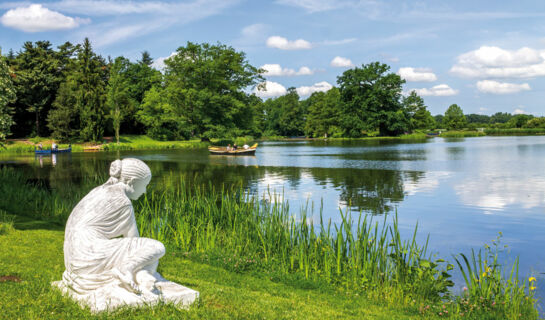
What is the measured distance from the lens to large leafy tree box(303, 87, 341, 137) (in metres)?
97.7

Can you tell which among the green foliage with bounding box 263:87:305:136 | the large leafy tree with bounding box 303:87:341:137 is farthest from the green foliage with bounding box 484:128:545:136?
the green foliage with bounding box 263:87:305:136

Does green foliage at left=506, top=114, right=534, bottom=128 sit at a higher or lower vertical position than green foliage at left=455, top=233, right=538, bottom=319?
higher

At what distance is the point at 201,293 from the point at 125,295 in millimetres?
1173

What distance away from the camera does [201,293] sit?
517 centimetres

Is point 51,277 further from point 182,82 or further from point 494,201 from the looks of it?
point 182,82

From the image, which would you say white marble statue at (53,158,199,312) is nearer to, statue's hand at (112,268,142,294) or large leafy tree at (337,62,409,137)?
statue's hand at (112,268,142,294)

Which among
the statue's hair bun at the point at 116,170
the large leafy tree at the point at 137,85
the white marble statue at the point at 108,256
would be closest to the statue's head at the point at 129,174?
the statue's hair bun at the point at 116,170

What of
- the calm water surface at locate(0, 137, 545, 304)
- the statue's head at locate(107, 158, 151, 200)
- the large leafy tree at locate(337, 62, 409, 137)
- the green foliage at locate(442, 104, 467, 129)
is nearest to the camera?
the statue's head at locate(107, 158, 151, 200)

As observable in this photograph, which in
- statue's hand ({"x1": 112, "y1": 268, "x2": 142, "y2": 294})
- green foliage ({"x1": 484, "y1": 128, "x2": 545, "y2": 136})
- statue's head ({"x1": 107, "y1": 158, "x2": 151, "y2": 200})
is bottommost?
statue's hand ({"x1": 112, "y1": 268, "x2": 142, "y2": 294})

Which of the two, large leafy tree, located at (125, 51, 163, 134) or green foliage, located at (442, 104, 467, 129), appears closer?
large leafy tree, located at (125, 51, 163, 134)

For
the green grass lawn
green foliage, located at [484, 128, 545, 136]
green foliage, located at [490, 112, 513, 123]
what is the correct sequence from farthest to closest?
green foliage, located at [490, 112, 513, 123], green foliage, located at [484, 128, 545, 136], the green grass lawn

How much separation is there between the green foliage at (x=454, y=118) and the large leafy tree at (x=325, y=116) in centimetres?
3555

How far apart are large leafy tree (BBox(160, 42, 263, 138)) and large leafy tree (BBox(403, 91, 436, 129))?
182ft

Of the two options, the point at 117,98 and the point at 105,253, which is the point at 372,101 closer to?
the point at 117,98
